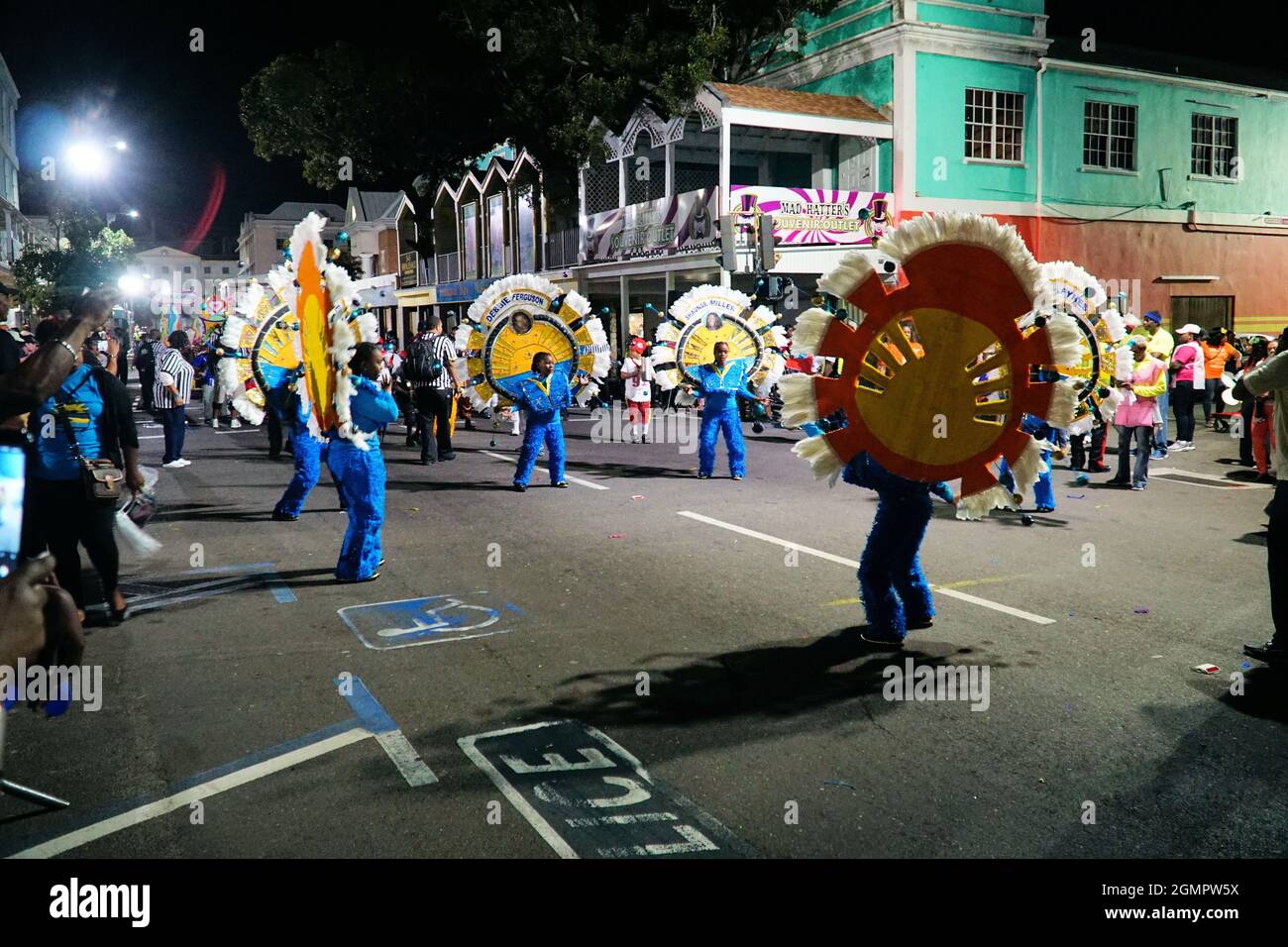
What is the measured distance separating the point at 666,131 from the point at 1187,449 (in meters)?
13.5

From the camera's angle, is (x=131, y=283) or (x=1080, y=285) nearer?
(x=1080, y=285)

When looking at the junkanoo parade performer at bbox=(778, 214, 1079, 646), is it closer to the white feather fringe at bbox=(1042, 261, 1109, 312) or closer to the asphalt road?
the asphalt road

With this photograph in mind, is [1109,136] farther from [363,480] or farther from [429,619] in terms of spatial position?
[429,619]

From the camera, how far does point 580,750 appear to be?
15.2 ft

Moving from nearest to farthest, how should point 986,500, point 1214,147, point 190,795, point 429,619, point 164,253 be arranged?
1. point 190,795
2. point 986,500
3. point 429,619
4. point 1214,147
5. point 164,253

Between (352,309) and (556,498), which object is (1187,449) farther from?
(352,309)

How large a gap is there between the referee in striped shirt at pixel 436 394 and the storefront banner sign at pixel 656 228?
9.63 meters

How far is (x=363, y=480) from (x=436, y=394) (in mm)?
6948

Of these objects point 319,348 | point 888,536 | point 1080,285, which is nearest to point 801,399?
point 888,536

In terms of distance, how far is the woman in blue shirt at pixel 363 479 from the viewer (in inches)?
307

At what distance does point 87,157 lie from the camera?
1254 inches

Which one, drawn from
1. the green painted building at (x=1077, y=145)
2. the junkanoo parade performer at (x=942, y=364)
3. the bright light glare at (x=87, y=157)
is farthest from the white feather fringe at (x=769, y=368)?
the bright light glare at (x=87, y=157)

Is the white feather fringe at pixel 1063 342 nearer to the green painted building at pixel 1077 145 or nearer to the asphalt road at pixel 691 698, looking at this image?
the asphalt road at pixel 691 698

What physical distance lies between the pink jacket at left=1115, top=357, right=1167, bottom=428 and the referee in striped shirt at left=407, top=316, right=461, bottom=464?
8696 mm
